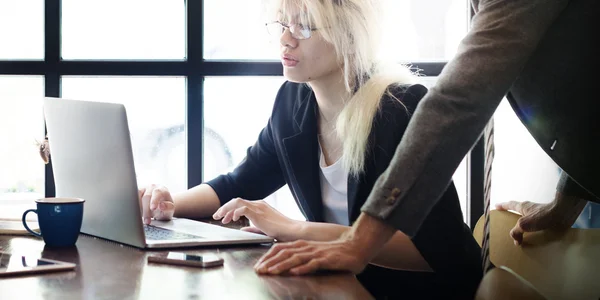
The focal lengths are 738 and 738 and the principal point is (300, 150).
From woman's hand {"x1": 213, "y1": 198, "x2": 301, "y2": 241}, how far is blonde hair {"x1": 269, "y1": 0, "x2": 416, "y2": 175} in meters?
0.29

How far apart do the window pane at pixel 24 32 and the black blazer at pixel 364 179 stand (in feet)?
5.23

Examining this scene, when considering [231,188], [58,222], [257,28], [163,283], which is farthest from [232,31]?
[163,283]

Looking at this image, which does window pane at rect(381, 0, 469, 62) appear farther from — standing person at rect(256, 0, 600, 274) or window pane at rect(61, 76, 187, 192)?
standing person at rect(256, 0, 600, 274)

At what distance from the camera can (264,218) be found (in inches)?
58.5

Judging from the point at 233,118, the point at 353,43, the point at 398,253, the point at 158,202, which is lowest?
the point at 398,253

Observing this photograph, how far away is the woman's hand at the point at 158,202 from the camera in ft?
5.45

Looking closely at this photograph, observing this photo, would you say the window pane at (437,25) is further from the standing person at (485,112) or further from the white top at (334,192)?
the standing person at (485,112)

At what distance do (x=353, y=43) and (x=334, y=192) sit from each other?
1.23 ft

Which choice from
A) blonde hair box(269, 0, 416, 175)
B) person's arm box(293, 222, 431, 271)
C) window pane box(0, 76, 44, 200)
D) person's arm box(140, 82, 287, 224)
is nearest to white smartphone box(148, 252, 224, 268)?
person's arm box(293, 222, 431, 271)

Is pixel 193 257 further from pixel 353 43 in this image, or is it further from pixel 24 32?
pixel 24 32

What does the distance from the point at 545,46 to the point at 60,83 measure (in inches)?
100.0

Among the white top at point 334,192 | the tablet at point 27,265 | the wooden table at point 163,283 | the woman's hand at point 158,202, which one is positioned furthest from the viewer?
the white top at point 334,192

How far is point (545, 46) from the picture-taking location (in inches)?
46.0

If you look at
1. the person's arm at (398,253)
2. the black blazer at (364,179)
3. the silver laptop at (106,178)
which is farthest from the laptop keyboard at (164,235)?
the black blazer at (364,179)
